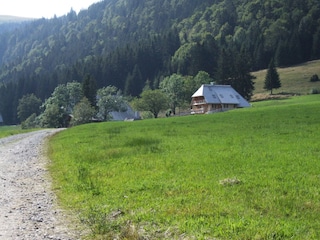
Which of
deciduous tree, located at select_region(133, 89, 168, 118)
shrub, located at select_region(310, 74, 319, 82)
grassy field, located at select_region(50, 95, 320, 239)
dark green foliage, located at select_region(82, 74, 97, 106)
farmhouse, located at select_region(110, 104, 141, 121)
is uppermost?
dark green foliage, located at select_region(82, 74, 97, 106)

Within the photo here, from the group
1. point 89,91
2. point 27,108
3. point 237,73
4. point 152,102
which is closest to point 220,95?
point 237,73

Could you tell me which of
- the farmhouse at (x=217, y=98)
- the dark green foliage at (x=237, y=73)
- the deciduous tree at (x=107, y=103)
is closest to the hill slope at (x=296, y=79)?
the dark green foliage at (x=237, y=73)

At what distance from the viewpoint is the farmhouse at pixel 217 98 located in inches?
4759

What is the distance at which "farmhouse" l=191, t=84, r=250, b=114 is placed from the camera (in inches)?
4759

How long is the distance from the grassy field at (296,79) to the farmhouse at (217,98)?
24.3 metres

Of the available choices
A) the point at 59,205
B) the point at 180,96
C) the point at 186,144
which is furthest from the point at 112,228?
the point at 180,96

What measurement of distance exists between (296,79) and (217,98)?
154ft

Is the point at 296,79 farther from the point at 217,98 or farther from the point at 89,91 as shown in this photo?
the point at 89,91

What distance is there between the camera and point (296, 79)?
500 feet

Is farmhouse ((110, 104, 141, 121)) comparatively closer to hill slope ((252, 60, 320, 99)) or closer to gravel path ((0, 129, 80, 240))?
hill slope ((252, 60, 320, 99))

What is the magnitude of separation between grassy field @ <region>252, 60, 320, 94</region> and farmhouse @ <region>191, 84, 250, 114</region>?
957 inches

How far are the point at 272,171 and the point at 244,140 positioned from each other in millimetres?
11637

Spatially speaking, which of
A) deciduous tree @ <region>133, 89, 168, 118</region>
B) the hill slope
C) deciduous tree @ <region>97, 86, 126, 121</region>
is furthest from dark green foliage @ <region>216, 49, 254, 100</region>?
deciduous tree @ <region>97, 86, 126, 121</region>

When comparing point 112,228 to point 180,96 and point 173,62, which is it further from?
point 173,62
